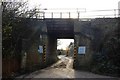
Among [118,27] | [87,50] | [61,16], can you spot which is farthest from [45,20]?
[118,27]

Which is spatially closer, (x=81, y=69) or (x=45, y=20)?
(x=81, y=69)

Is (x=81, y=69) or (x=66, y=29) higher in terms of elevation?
(x=66, y=29)

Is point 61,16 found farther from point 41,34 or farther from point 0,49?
point 0,49

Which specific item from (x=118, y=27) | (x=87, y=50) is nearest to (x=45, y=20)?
(x=87, y=50)

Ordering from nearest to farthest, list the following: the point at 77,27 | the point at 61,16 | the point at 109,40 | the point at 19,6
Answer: the point at 19,6 < the point at 109,40 < the point at 77,27 < the point at 61,16

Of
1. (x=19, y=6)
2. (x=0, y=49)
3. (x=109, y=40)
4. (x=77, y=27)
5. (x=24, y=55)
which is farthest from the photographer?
(x=77, y=27)

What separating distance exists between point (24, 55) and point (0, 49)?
6770 mm

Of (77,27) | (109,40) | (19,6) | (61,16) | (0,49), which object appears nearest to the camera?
(0,49)

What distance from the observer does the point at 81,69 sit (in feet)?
97.8

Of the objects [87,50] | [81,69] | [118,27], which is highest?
[118,27]

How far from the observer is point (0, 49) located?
64.7 ft

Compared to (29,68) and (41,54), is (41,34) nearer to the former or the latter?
(41,54)

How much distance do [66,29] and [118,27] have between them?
6989 millimetres

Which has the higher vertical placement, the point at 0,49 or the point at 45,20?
the point at 45,20
